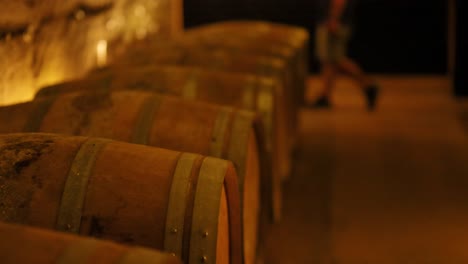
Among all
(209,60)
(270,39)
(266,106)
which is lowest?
(266,106)

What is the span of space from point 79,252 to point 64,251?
3cm

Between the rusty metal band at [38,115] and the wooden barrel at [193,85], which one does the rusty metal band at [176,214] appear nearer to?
the rusty metal band at [38,115]

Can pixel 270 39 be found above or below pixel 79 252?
above

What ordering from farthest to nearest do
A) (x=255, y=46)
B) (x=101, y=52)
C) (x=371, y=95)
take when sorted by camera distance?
(x=371, y=95), (x=255, y=46), (x=101, y=52)

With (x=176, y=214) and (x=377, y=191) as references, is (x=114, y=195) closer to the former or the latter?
(x=176, y=214)

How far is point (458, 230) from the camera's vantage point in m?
3.50

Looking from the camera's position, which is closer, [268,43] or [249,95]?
[249,95]

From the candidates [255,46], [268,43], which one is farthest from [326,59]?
[255,46]

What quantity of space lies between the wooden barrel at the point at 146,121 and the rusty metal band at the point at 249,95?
0.49m

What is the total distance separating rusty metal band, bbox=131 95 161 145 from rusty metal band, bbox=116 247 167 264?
890 mm

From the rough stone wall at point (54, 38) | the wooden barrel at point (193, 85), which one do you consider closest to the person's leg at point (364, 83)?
the rough stone wall at point (54, 38)

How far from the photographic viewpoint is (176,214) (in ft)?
4.70

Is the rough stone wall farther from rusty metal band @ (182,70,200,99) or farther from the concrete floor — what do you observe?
the concrete floor

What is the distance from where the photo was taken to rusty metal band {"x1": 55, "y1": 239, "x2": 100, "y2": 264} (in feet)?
3.43
